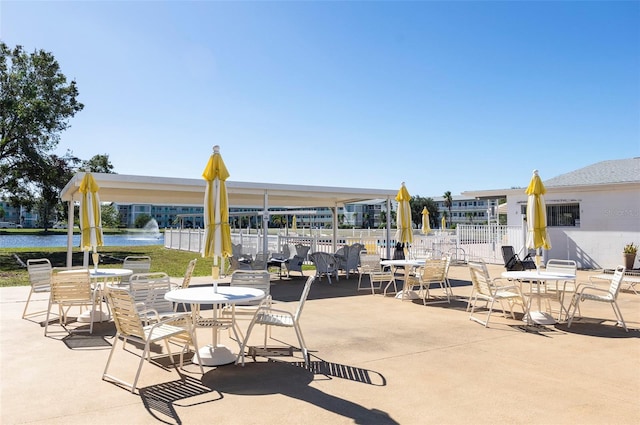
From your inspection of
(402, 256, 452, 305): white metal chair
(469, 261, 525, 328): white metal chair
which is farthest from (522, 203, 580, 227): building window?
(469, 261, 525, 328): white metal chair

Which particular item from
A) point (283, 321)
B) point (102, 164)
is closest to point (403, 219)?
point (283, 321)

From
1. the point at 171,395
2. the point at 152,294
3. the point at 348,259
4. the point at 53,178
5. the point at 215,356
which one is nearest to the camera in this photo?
the point at 171,395

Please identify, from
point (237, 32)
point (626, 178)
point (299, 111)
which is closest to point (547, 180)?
point (626, 178)

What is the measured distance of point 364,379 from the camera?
410 cm

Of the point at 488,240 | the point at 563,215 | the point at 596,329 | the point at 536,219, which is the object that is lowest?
the point at 596,329

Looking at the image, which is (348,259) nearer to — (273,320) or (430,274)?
(430,274)

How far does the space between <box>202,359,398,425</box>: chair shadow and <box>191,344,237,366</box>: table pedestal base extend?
12cm

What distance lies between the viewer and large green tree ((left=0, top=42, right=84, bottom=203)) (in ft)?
71.5

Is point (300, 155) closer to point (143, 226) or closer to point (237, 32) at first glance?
point (237, 32)

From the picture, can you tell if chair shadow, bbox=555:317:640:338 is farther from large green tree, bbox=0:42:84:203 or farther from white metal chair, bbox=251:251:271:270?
large green tree, bbox=0:42:84:203

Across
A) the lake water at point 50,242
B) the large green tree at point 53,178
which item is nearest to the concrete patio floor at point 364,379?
the large green tree at point 53,178

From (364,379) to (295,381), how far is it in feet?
2.21

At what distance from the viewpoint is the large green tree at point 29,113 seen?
21.8 meters

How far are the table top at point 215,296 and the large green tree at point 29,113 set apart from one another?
862 inches
